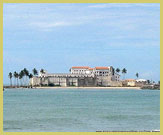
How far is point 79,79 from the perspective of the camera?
12206cm

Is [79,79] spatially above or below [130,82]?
above

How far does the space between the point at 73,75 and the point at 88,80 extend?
4248 mm

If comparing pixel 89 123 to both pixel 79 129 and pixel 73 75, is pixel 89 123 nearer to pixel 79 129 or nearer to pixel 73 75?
pixel 79 129

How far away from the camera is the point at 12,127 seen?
72.9 feet

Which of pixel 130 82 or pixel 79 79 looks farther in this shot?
pixel 130 82

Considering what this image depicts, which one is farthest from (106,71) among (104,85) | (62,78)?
(62,78)

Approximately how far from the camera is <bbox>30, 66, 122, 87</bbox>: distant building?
122 m

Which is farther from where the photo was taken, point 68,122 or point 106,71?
point 106,71

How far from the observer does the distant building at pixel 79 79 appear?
402ft

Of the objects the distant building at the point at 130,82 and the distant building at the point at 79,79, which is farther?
the distant building at the point at 130,82

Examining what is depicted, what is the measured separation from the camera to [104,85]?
12469 centimetres

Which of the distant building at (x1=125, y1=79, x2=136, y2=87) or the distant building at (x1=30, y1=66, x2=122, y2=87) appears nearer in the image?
the distant building at (x1=30, y1=66, x2=122, y2=87)

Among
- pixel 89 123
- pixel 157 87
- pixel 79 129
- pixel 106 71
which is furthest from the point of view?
pixel 106 71

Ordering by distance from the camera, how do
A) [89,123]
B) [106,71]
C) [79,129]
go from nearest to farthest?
[79,129]
[89,123]
[106,71]
